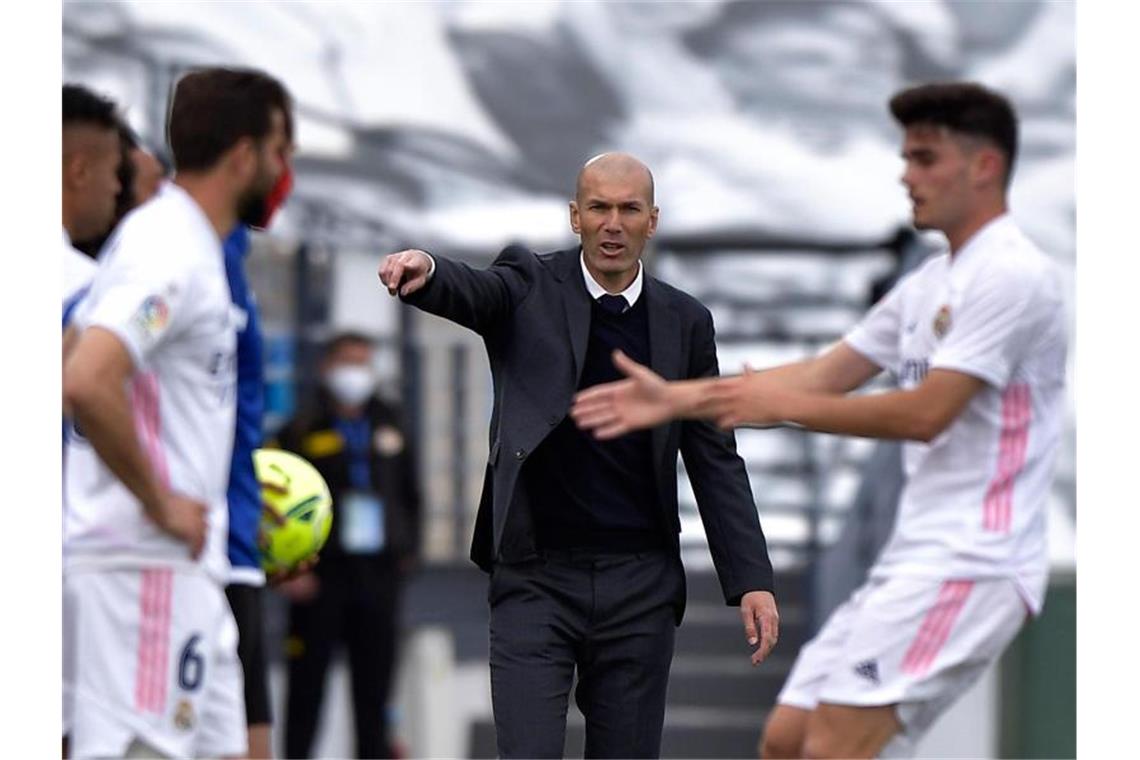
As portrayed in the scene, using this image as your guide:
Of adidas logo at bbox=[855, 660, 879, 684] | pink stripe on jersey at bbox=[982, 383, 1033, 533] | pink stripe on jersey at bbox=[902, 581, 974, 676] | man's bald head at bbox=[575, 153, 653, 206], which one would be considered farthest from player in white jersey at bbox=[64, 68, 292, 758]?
pink stripe on jersey at bbox=[982, 383, 1033, 533]

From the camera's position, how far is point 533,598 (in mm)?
5496

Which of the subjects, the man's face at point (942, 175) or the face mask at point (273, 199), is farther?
the man's face at point (942, 175)

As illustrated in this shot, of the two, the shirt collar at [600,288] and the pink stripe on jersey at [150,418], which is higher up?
the shirt collar at [600,288]

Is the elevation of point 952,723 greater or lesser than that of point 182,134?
lesser

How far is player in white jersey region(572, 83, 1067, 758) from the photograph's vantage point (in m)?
6.35

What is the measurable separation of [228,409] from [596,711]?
48.2 inches

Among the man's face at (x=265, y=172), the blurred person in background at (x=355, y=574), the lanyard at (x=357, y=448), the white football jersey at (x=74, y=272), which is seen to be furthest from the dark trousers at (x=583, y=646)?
the lanyard at (x=357, y=448)

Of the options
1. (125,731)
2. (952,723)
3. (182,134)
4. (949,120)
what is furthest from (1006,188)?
(952,723)

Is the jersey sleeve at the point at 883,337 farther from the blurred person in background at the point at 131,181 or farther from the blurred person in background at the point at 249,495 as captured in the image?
the blurred person in background at the point at 131,181

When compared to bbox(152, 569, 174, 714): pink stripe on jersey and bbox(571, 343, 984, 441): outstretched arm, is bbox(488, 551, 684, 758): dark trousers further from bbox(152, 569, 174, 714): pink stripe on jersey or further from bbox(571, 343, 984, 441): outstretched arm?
bbox(152, 569, 174, 714): pink stripe on jersey

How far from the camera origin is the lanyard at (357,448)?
37.6 ft

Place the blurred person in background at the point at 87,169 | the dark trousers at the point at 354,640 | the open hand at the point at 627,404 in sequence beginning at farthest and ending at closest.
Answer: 1. the dark trousers at the point at 354,640
2. the blurred person in background at the point at 87,169
3. the open hand at the point at 627,404

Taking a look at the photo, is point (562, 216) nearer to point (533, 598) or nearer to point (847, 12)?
point (847, 12)

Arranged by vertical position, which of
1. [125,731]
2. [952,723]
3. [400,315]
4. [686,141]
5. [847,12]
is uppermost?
[847,12]
